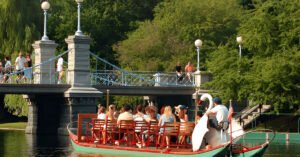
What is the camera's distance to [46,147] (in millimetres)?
41688

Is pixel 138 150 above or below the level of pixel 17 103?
below

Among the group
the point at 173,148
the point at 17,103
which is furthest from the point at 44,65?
A: the point at 173,148

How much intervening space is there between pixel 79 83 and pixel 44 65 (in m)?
2.77

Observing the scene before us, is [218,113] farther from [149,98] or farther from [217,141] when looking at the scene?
[149,98]

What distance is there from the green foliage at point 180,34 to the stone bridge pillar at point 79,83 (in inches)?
689

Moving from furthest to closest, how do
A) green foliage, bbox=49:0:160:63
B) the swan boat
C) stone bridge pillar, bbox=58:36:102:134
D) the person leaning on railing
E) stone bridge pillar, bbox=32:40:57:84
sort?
green foliage, bbox=49:0:160:63
stone bridge pillar, bbox=32:40:57:84
the person leaning on railing
stone bridge pillar, bbox=58:36:102:134
the swan boat

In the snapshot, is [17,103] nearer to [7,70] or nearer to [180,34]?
[7,70]

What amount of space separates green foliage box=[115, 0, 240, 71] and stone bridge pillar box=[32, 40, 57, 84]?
15.6 metres

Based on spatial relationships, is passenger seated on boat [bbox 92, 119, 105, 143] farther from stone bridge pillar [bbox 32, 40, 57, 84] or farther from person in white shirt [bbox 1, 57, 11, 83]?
stone bridge pillar [bbox 32, 40, 57, 84]

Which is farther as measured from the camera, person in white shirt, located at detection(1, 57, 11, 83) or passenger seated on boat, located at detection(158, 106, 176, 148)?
person in white shirt, located at detection(1, 57, 11, 83)

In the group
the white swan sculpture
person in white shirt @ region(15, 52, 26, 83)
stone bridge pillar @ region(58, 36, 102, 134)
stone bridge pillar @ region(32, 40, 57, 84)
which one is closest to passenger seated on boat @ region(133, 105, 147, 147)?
the white swan sculpture

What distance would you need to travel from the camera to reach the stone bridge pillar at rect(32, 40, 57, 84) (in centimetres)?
5112

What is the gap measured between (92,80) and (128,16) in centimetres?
2530

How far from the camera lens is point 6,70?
2072 inches
